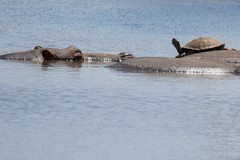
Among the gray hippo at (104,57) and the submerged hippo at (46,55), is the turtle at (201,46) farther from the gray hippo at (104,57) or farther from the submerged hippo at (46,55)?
the submerged hippo at (46,55)

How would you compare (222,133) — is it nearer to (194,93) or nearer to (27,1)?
(194,93)

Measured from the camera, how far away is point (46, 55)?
20422 mm

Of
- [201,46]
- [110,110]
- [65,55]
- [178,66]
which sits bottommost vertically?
[110,110]

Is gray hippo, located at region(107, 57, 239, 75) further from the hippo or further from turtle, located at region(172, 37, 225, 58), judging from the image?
turtle, located at region(172, 37, 225, 58)

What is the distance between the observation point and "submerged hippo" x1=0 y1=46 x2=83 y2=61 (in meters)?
20.3

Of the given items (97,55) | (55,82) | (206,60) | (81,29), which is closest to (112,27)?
(81,29)

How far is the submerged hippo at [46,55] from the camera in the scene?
66.5 feet

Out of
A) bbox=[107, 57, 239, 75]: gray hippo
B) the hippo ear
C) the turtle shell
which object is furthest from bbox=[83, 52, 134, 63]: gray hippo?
bbox=[107, 57, 239, 75]: gray hippo

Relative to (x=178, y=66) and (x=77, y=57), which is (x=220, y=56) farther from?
(x=77, y=57)

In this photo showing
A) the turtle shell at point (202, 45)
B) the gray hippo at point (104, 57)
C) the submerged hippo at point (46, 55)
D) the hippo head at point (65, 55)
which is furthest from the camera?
the turtle shell at point (202, 45)

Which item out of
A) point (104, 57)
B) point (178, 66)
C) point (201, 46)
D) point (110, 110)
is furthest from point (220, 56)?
point (110, 110)

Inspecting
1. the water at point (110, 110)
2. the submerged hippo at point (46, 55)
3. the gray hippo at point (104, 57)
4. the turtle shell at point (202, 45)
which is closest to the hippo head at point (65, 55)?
the submerged hippo at point (46, 55)

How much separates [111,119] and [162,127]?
2.49ft

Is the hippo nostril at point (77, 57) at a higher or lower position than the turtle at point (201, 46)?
lower
